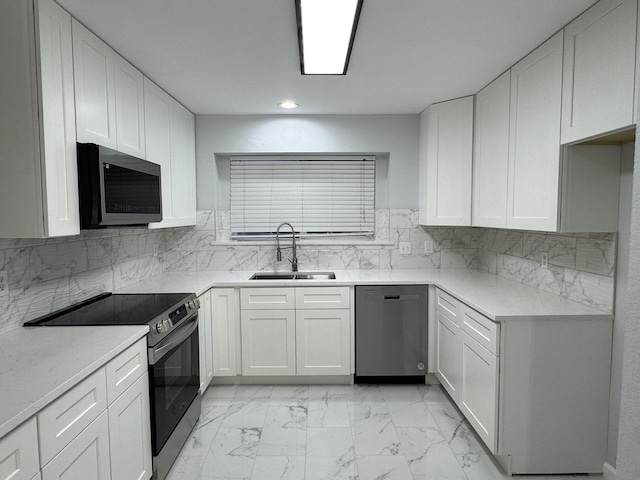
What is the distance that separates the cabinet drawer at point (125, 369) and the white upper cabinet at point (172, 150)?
1.03 meters

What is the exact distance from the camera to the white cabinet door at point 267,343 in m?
2.99

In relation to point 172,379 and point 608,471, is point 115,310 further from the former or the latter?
point 608,471

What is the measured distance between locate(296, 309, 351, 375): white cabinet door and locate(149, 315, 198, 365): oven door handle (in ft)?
3.03

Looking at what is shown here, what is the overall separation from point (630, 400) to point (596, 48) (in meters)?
1.57

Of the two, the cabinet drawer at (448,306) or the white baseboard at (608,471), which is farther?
the cabinet drawer at (448,306)

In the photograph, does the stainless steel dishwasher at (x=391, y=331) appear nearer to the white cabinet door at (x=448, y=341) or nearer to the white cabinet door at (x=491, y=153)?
Answer: the white cabinet door at (x=448, y=341)

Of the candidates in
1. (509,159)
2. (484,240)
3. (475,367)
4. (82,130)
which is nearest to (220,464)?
(475,367)

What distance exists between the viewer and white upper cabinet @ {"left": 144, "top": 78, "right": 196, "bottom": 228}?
8.34 ft

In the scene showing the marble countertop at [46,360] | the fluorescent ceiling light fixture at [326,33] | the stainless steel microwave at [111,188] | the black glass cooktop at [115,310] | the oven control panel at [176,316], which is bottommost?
the oven control panel at [176,316]

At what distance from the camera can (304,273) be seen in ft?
11.2

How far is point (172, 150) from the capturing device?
2900mm

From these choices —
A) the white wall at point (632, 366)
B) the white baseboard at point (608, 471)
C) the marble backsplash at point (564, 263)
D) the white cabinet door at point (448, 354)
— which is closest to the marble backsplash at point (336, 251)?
the marble backsplash at point (564, 263)

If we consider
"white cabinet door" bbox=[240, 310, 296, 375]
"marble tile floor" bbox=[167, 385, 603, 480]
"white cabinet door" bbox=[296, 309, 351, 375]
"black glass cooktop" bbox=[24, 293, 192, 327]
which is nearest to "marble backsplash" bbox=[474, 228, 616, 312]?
"marble tile floor" bbox=[167, 385, 603, 480]

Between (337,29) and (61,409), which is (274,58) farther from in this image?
(61,409)
